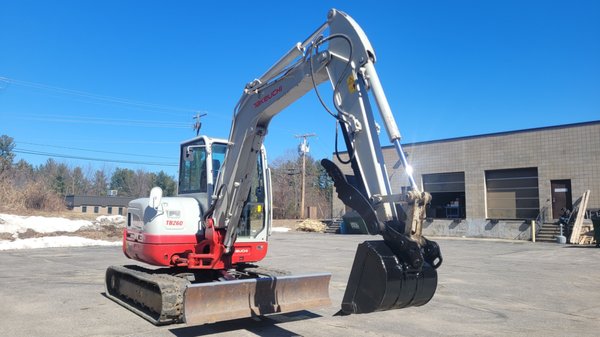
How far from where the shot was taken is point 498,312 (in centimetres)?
852

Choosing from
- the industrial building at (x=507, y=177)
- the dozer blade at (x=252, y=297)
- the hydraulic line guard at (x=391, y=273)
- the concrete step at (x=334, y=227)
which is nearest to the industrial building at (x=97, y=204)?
the concrete step at (x=334, y=227)

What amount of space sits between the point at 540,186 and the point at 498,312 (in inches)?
1083

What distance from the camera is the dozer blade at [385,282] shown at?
436 cm

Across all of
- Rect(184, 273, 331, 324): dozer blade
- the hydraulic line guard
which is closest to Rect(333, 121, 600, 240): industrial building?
Rect(184, 273, 331, 324): dozer blade

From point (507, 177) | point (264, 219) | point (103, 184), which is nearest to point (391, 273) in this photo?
point (264, 219)

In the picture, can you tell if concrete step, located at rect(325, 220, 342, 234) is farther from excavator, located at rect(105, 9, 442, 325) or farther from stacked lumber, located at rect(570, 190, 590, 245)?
excavator, located at rect(105, 9, 442, 325)

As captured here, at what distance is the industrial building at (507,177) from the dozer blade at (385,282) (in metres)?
25.0

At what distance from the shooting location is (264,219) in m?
8.66

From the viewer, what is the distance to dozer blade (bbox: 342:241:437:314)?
14.3 ft

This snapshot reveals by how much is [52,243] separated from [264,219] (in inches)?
752

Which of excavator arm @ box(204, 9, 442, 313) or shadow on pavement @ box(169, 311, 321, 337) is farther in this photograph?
shadow on pavement @ box(169, 311, 321, 337)

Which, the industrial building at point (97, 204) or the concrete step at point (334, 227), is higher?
the industrial building at point (97, 204)

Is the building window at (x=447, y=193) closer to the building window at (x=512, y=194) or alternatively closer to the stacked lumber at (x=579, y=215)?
the building window at (x=512, y=194)

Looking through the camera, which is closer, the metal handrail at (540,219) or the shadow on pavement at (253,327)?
the shadow on pavement at (253,327)
